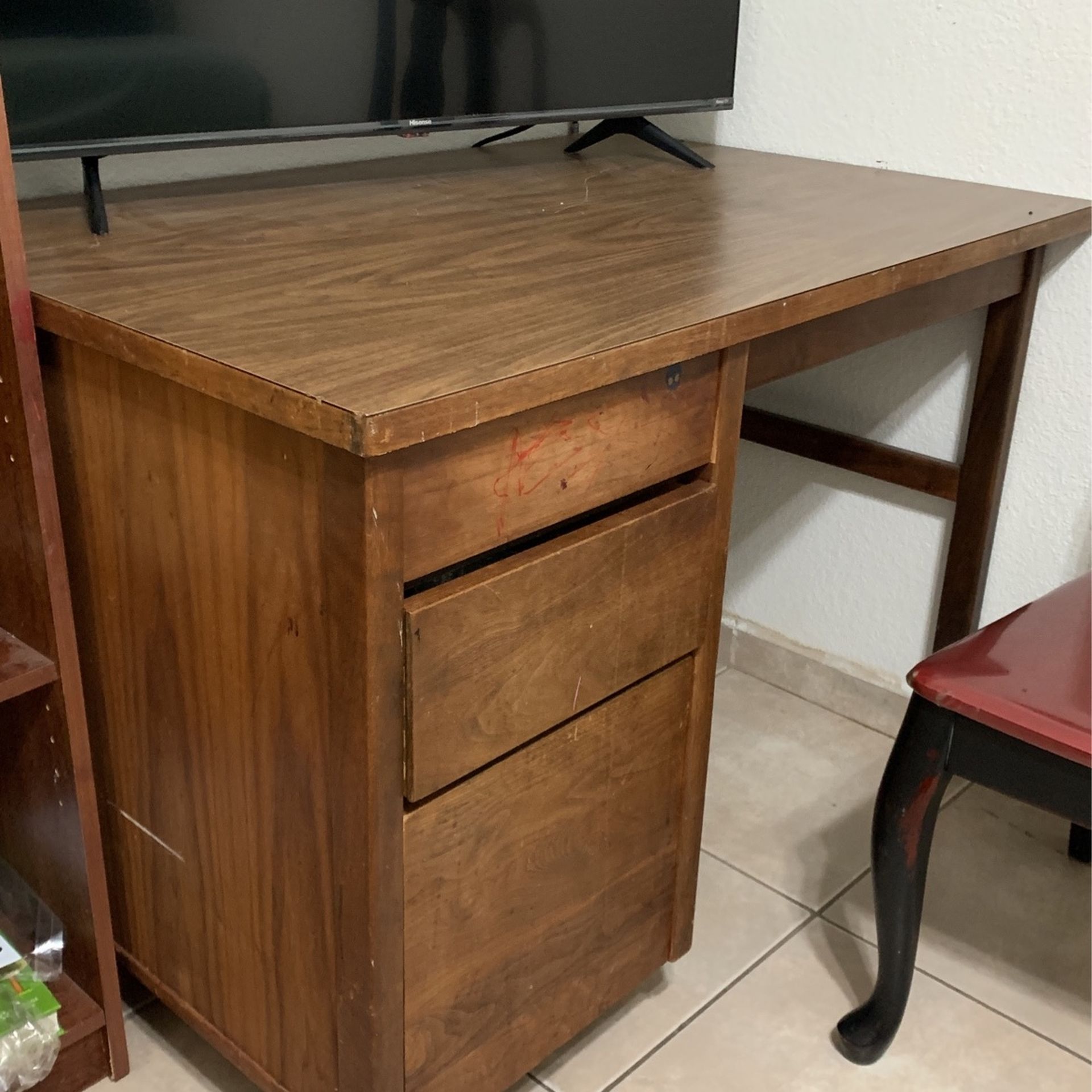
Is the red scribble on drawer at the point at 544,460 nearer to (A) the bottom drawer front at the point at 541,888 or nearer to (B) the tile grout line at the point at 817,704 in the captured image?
(A) the bottom drawer front at the point at 541,888

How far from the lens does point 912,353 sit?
1.54 meters

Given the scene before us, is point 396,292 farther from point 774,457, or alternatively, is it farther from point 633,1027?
point 774,457

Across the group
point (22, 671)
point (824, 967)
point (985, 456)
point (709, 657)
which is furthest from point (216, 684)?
point (985, 456)

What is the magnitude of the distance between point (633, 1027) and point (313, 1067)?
1.21ft

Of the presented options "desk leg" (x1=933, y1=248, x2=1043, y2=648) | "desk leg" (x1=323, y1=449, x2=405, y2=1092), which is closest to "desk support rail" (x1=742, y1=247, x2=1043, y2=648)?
"desk leg" (x1=933, y1=248, x2=1043, y2=648)

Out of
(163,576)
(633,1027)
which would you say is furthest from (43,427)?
(633,1027)

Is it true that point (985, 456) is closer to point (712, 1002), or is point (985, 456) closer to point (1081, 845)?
point (1081, 845)

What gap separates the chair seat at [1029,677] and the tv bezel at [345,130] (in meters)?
0.68

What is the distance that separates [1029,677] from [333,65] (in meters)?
0.80

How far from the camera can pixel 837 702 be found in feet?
5.73

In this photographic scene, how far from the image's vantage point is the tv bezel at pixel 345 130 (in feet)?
3.29

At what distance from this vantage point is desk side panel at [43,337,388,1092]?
2.56 ft

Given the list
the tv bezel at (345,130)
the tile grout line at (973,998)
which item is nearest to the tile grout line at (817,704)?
the tile grout line at (973,998)

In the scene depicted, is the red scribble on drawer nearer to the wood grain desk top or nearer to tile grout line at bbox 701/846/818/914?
the wood grain desk top
